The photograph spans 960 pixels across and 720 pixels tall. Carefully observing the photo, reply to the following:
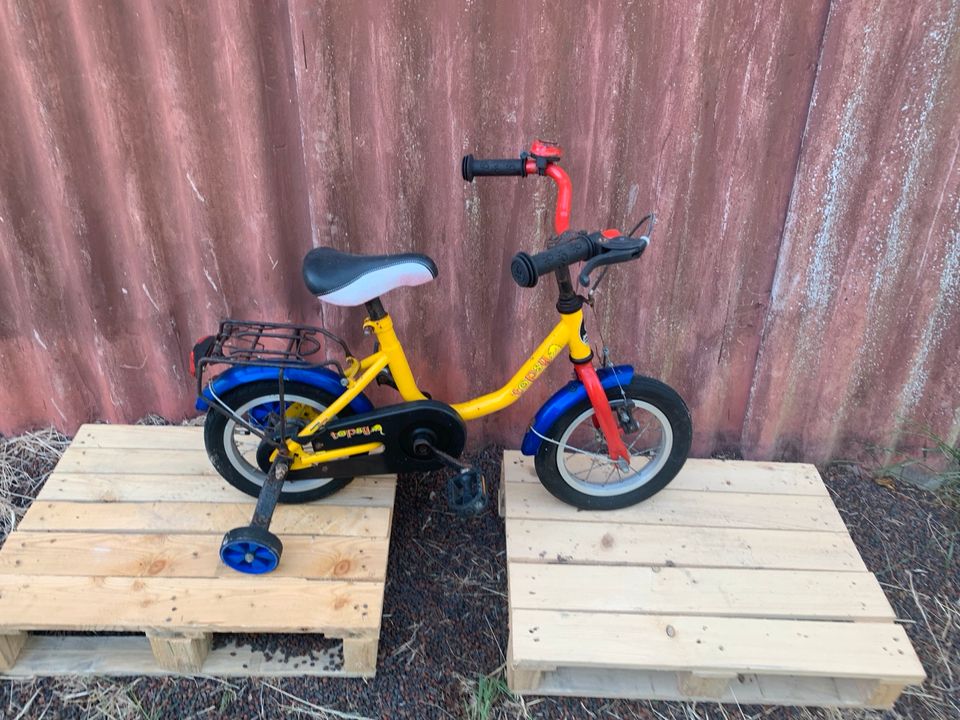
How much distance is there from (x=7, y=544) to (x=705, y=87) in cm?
266

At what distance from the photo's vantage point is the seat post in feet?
7.20

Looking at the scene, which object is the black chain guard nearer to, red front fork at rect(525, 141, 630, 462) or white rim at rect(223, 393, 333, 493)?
white rim at rect(223, 393, 333, 493)

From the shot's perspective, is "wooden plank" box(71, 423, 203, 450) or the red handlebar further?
"wooden plank" box(71, 423, 203, 450)

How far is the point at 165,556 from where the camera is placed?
2.23m

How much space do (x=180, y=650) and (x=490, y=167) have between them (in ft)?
5.43

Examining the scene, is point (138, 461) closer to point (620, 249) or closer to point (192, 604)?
point (192, 604)

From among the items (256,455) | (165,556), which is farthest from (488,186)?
(165,556)

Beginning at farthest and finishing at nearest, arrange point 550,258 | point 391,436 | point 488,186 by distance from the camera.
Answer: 1. point 488,186
2. point 391,436
3. point 550,258

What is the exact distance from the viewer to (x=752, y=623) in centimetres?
212

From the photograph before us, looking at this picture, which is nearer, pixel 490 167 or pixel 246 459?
pixel 490 167

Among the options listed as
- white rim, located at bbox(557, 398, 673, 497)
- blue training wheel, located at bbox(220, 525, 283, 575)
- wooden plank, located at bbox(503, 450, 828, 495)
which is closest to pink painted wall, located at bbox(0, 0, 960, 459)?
wooden plank, located at bbox(503, 450, 828, 495)

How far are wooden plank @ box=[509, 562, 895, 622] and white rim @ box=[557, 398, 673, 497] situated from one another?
0.33 m

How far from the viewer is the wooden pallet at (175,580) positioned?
2.05 metres

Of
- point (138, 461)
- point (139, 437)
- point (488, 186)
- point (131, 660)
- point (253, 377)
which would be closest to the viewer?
point (131, 660)
